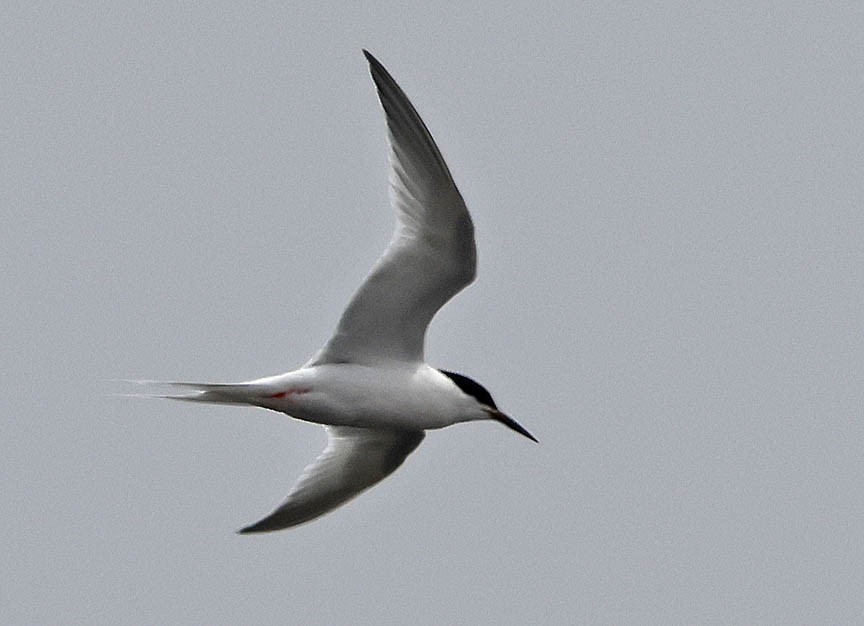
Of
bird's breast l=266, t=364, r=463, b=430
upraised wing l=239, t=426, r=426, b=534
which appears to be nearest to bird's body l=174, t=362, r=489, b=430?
bird's breast l=266, t=364, r=463, b=430

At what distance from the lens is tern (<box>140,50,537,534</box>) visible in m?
9.50

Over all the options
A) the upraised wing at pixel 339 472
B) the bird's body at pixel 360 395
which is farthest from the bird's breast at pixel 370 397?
the upraised wing at pixel 339 472

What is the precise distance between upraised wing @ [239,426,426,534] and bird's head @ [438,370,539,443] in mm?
771

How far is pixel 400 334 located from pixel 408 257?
62 cm

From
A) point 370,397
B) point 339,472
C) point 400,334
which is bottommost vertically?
point 339,472

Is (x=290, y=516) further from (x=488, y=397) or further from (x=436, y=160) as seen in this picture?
(x=436, y=160)

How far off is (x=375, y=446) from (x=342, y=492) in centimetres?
40

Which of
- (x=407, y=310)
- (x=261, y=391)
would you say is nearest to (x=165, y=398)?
(x=261, y=391)

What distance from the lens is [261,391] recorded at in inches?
393

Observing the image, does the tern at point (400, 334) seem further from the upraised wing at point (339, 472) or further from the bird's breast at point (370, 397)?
the upraised wing at point (339, 472)

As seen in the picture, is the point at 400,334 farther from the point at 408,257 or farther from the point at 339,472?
the point at 339,472

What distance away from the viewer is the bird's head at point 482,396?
10523mm

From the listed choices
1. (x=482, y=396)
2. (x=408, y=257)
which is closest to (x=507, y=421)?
(x=482, y=396)

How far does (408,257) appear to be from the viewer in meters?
9.77
